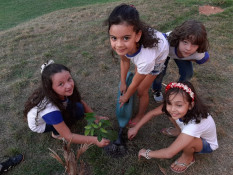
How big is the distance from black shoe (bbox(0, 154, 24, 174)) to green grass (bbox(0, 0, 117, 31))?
16.0 ft

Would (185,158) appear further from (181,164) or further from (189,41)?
(189,41)

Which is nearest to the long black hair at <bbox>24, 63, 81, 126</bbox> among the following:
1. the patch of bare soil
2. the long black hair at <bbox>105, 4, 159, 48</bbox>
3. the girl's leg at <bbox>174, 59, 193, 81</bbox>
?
the long black hair at <bbox>105, 4, 159, 48</bbox>

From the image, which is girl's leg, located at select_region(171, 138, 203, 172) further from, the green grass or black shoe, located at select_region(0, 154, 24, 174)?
the green grass

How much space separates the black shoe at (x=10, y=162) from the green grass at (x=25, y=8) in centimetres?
488

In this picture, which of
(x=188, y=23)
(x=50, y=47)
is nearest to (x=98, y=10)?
(x=50, y=47)

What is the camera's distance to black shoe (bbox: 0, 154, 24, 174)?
199cm

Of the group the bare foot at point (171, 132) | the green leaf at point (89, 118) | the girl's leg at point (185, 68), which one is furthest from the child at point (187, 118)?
the girl's leg at point (185, 68)

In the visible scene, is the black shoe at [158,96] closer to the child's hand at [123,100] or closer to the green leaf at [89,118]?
the child's hand at [123,100]

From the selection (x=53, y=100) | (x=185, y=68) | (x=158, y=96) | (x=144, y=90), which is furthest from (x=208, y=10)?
(x=53, y=100)

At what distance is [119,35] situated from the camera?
1614 mm

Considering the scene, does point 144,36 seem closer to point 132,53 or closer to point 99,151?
point 132,53

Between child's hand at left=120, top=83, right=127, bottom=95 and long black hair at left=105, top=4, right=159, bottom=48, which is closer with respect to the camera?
long black hair at left=105, top=4, right=159, bottom=48

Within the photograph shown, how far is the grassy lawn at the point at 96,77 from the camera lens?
2068 millimetres

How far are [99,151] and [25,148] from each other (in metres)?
0.85
